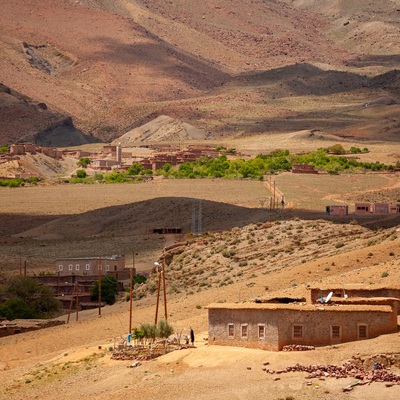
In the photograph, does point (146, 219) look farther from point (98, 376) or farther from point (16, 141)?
point (16, 141)

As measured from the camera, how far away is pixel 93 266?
219ft

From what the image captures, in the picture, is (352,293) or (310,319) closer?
(310,319)

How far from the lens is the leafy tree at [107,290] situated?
57.6 meters

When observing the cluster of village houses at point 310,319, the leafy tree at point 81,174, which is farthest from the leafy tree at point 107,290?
the leafy tree at point 81,174

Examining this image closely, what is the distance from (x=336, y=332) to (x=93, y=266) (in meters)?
33.6

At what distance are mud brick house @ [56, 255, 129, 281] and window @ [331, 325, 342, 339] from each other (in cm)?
3076

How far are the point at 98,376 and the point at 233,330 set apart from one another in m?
3.04

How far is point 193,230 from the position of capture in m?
78.0

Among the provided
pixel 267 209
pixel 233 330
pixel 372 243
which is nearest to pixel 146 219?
pixel 267 209

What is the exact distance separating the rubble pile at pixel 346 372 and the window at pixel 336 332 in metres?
2.25

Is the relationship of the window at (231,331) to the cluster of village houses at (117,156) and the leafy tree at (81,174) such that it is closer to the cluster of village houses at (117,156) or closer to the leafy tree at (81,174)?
the cluster of village houses at (117,156)

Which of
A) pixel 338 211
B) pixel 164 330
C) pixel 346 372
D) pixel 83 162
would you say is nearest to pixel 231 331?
pixel 164 330

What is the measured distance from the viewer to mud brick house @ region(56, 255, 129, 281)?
213 feet

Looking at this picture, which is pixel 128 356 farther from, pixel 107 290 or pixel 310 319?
pixel 107 290
